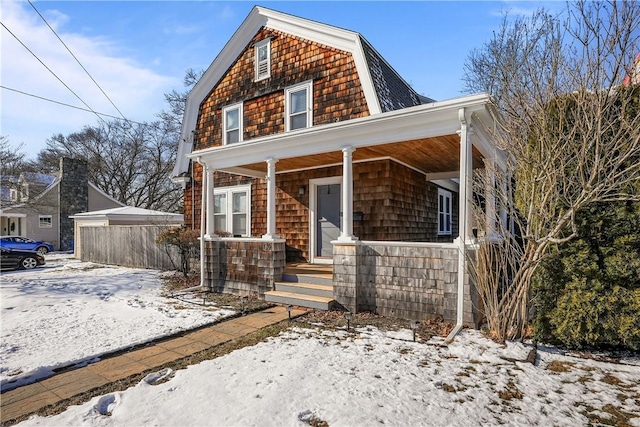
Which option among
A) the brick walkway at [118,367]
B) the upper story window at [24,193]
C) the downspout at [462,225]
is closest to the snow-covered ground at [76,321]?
the brick walkway at [118,367]

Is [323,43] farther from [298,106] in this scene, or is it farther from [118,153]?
[118,153]

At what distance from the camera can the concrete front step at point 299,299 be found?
19.6 feet

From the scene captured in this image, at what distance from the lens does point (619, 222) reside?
3.82 meters

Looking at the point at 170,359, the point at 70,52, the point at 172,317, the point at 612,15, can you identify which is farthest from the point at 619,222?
the point at 70,52

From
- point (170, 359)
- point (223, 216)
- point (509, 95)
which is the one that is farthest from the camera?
point (223, 216)

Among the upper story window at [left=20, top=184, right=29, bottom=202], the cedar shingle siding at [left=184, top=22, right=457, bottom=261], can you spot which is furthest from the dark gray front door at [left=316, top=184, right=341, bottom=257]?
the upper story window at [left=20, top=184, right=29, bottom=202]

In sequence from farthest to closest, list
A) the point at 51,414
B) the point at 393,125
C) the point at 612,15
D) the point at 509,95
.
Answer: the point at 393,125
the point at 509,95
the point at 612,15
the point at 51,414

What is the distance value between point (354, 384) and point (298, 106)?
24.1 feet

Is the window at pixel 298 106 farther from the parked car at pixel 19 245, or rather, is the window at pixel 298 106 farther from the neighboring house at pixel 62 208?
the neighboring house at pixel 62 208

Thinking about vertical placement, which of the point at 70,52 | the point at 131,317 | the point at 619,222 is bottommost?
the point at 131,317

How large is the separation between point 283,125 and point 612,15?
22.5 feet

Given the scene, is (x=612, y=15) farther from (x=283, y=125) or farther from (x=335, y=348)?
(x=283, y=125)

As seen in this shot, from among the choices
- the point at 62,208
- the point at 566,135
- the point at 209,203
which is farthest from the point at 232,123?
the point at 62,208

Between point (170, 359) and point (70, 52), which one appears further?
point (70, 52)
